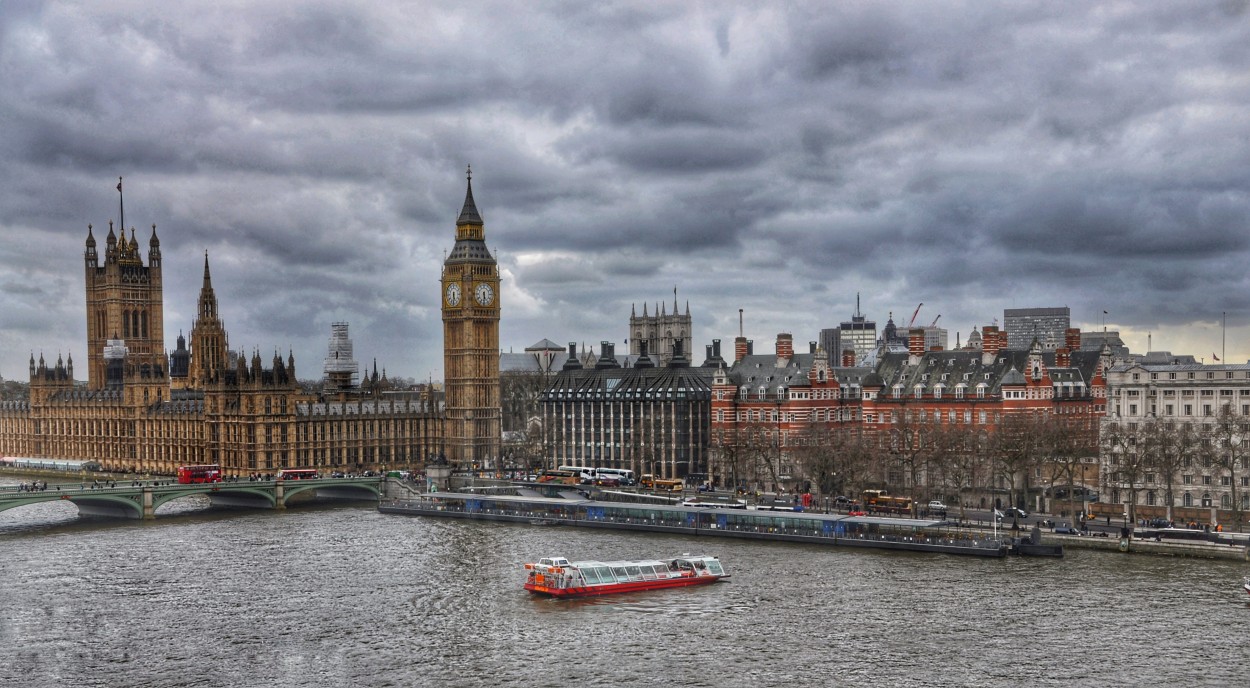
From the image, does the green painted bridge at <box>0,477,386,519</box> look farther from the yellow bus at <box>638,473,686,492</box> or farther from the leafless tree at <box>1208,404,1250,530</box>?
the leafless tree at <box>1208,404,1250,530</box>

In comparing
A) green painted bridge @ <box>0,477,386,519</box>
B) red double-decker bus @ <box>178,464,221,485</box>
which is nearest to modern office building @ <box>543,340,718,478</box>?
green painted bridge @ <box>0,477,386,519</box>

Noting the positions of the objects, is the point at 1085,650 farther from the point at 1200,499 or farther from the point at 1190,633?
the point at 1200,499

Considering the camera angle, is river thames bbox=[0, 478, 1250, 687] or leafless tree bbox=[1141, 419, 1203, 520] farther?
leafless tree bbox=[1141, 419, 1203, 520]

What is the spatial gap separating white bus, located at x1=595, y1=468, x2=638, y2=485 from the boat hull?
6267 cm

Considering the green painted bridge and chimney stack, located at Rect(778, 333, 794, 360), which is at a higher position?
chimney stack, located at Rect(778, 333, 794, 360)

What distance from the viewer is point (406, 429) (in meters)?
189

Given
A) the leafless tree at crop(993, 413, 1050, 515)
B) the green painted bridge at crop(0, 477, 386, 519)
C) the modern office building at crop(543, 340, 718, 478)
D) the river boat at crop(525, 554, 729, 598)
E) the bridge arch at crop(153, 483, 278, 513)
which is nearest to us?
the river boat at crop(525, 554, 729, 598)

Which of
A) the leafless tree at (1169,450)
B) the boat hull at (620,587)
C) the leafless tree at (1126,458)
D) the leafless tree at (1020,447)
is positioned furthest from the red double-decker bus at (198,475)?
the leafless tree at (1169,450)

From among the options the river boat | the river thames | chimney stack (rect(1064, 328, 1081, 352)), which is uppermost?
chimney stack (rect(1064, 328, 1081, 352))

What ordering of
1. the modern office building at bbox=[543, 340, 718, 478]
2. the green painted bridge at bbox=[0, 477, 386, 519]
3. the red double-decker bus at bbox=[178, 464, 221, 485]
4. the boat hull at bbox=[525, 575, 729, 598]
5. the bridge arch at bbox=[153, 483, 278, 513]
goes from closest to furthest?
1. the boat hull at bbox=[525, 575, 729, 598]
2. the green painted bridge at bbox=[0, 477, 386, 519]
3. the bridge arch at bbox=[153, 483, 278, 513]
4. the red double-decker bus at bbox=[178, 464, 221, 485]
5. the modern office building at bbox=[543, 340, 718, 478]

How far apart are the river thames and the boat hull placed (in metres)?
1.16

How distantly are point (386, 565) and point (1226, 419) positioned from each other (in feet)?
228

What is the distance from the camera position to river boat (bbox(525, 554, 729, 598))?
89.6m

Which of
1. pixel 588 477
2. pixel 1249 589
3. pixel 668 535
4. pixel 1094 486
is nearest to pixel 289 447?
pixel 588 477
